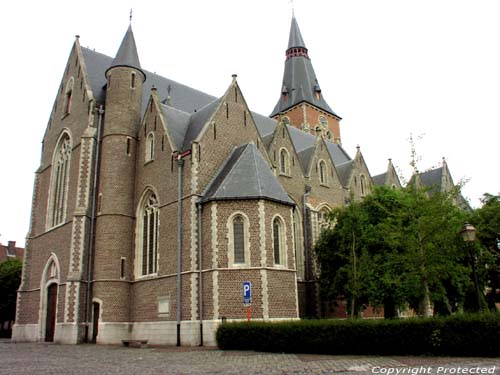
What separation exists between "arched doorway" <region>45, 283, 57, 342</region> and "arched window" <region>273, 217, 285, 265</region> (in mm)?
14394

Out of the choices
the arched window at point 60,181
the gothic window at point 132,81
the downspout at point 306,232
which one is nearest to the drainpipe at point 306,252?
the downspout at point 306,232

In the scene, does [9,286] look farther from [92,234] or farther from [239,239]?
[239,239]

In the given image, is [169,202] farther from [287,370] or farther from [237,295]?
[287,370]

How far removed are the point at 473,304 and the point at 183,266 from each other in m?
20.2

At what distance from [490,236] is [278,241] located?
1402 centimetres

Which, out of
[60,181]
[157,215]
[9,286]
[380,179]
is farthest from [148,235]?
[380,179]

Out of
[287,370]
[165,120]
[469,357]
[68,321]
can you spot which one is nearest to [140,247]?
[68,321]

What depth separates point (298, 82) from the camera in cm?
5691

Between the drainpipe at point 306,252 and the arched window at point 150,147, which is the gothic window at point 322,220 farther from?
the arched window at point 150,147

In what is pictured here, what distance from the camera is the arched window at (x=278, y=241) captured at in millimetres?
23531

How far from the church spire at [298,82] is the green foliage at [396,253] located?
2963cm

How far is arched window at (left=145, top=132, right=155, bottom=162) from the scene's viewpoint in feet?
90.7

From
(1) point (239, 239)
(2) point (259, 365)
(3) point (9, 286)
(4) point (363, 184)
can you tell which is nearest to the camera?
(2) point (259, 365)

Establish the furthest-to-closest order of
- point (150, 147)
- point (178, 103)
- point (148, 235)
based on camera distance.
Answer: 1. point (178, 103)
2. point (150, 147)
3. point (148, 235)
